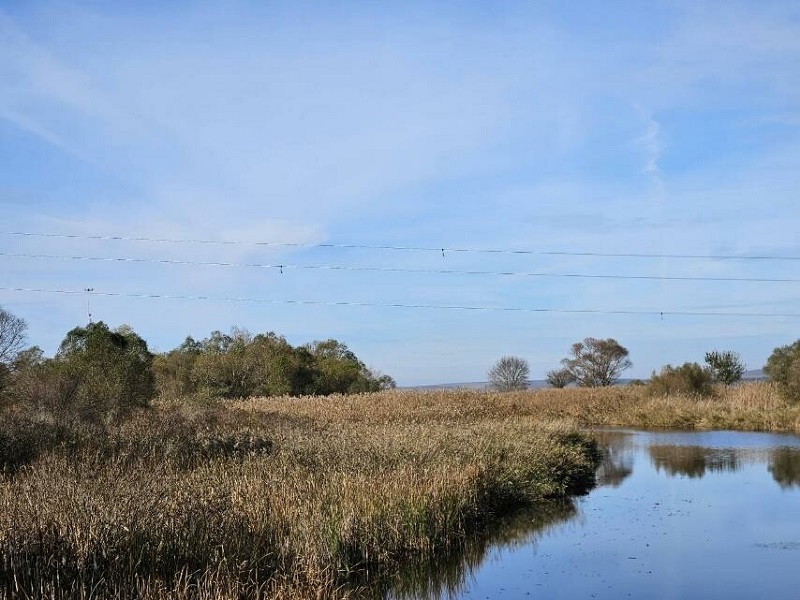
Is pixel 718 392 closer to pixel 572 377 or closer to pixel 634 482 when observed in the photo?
pixel 634 482

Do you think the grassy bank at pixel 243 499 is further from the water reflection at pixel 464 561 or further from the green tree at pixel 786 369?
the green tree at pixel 786 369

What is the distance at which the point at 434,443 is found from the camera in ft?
56.5

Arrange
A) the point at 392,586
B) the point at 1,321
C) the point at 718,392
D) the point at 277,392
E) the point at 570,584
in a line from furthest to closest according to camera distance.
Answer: the point at 277,392, the point at 718,392, the point at 1,321, the point at 570,584, the point at 392,586

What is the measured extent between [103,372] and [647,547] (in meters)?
15.9

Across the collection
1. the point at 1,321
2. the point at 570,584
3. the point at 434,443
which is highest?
the point at 1,321

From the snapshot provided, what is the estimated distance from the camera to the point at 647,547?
1327cm

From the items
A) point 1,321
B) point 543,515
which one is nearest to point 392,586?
point 543,515

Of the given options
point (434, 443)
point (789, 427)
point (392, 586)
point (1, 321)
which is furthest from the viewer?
point (789, 427)

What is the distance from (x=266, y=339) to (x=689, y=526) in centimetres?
4727

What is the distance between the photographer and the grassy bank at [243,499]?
770 centimetres

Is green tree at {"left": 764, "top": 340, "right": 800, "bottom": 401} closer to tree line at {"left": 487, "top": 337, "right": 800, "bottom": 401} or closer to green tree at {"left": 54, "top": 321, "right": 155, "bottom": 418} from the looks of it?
tree line at {"left": 487, "top": 337, "right": 800, "bottom": 401}

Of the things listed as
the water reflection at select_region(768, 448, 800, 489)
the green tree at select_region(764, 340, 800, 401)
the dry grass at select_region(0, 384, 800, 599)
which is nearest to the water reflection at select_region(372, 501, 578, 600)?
the dry grass at select_region(0, 384, 800, 599)

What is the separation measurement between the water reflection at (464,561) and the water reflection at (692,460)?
27.4ft

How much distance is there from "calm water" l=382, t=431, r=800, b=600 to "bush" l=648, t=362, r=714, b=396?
79.1 ft
